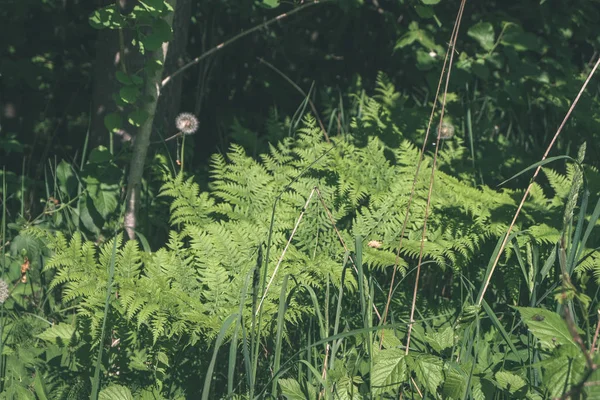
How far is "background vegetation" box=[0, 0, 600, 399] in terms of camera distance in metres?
2.20

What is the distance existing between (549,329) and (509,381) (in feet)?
1.10

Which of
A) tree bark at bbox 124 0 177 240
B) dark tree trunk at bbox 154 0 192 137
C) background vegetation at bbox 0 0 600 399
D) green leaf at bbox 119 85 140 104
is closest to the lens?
background vegetation at bbox 0 0 600 399

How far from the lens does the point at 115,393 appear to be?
2.33 metres

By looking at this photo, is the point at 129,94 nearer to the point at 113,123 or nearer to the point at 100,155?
the point at 113,123

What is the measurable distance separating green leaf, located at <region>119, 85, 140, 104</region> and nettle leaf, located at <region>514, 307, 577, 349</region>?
1.68 meters

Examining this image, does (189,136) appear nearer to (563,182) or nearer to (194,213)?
(194,213)

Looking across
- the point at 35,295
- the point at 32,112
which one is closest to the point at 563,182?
the point at 35,295

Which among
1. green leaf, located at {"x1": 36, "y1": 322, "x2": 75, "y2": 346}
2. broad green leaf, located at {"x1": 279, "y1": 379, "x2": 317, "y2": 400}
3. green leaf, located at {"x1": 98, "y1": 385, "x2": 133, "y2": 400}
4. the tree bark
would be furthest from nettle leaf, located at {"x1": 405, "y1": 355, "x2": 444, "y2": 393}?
the tree bark

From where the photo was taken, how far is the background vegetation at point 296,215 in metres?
2.20

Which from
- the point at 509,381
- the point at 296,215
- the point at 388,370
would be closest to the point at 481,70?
the point at 296,215

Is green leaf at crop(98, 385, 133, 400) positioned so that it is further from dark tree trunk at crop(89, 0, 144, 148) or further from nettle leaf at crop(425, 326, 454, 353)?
dark tree trunk at crop(89, 0, 144, 148)

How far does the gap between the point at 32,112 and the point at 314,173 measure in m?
2.38

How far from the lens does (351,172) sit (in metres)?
3.19

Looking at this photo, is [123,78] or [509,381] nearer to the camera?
[509,381]
